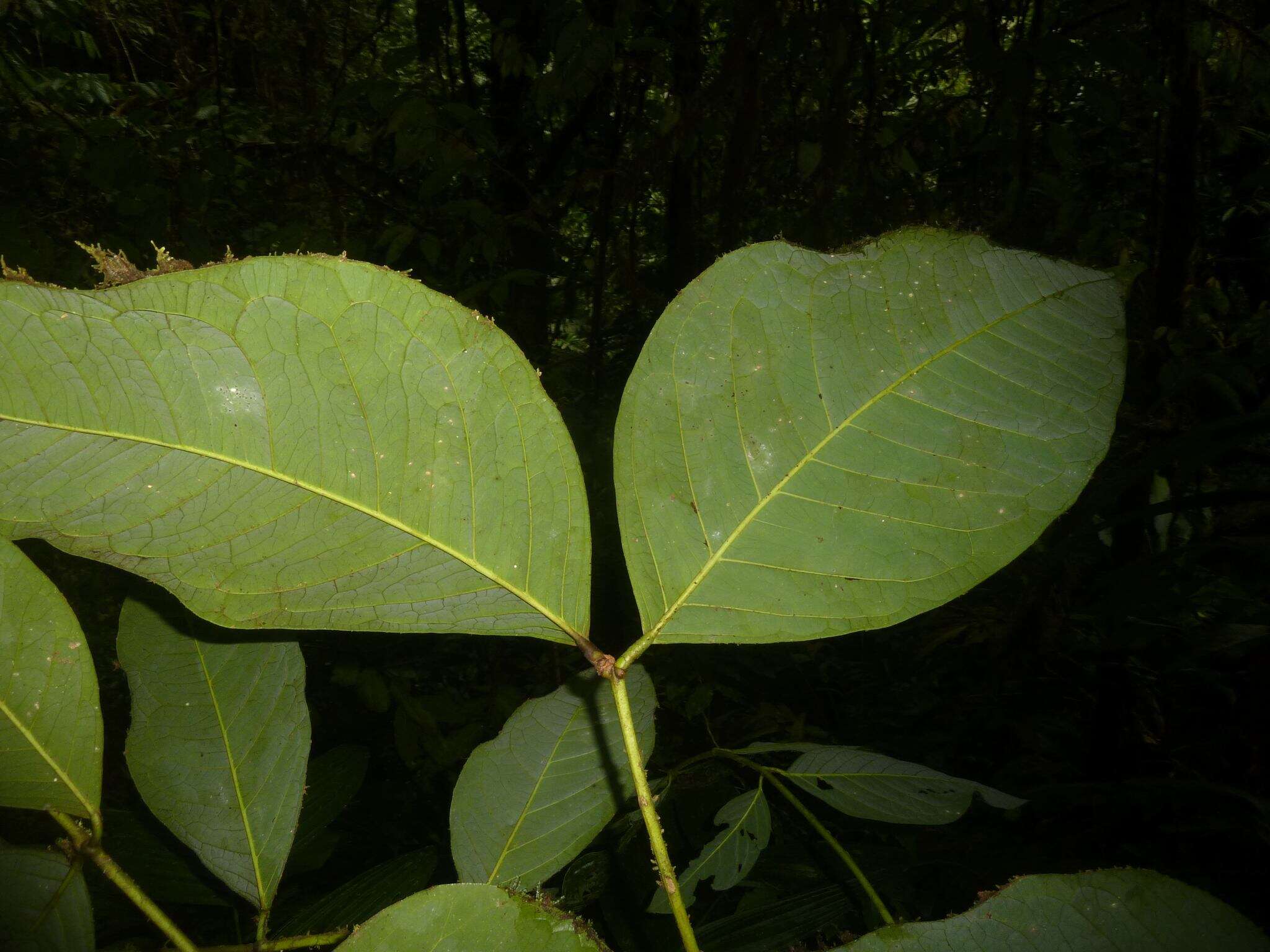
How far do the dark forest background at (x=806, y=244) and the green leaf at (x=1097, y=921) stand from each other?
1.40ft

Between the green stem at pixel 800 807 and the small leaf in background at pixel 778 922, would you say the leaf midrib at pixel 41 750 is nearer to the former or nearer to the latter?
the green stem at pixel 800 807

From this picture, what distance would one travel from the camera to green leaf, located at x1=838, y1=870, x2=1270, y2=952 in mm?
247

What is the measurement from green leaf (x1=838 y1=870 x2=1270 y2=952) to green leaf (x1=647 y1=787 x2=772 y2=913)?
299 mm

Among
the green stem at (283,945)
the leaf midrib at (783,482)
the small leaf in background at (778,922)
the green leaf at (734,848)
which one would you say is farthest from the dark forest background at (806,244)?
the leaf midrib at (783,482)

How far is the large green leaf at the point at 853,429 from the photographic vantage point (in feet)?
1.02

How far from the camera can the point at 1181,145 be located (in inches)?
66.6

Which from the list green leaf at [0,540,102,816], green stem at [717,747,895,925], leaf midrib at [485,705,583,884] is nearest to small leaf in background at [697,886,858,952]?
green stem at [717,747,895,925]

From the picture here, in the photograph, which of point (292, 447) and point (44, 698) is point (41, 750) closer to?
point (44, 698)

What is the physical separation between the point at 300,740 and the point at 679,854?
2.09 ft

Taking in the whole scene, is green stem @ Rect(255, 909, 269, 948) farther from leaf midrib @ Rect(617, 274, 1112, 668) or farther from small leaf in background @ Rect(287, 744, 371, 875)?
small leaf in background @ Rect(287, 744, 371, 875)

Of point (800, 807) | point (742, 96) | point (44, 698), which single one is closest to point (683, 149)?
point (742, 96)

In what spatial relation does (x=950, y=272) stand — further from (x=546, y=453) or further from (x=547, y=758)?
(x=547, y=758)

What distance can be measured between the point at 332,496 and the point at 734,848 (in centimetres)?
42

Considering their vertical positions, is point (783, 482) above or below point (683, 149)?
below
